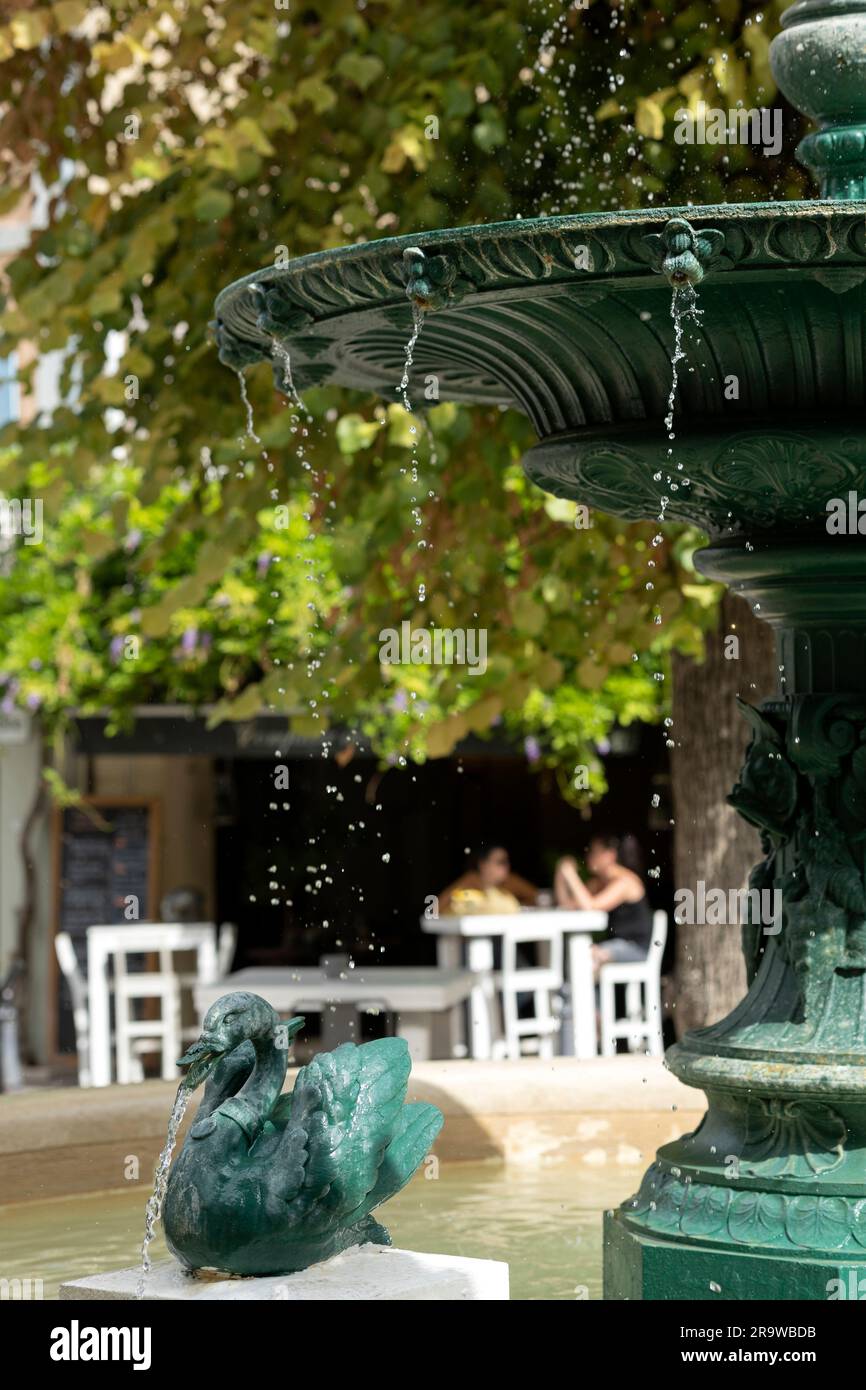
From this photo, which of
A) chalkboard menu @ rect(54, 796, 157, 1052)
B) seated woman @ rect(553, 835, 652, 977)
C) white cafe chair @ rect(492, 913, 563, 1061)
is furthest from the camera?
chalkboard menu @ rect(54, 796, 157, 1052)

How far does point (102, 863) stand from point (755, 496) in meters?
12.8

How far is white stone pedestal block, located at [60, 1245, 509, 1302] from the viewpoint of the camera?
3.68 m

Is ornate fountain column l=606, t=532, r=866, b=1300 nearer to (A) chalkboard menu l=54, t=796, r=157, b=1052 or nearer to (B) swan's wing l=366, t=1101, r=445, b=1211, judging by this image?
(B) swan's wing l=366, t=1101, r=445, b=1211

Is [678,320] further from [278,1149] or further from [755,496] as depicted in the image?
[278,1149]

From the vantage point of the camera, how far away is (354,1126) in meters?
3.86

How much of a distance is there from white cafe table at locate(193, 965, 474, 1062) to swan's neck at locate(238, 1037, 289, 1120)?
534cm

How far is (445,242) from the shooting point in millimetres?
3465

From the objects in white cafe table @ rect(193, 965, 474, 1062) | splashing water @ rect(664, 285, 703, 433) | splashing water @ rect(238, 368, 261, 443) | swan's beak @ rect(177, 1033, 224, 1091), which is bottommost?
white cafe table @ rect(193, 965, 474, 1062)

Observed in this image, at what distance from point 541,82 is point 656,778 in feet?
33.3

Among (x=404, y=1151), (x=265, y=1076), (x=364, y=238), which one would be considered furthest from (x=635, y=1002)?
(x=265, y=1076)

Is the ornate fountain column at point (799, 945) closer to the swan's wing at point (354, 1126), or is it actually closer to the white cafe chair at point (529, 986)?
the swan's wing at point (354, 1126)

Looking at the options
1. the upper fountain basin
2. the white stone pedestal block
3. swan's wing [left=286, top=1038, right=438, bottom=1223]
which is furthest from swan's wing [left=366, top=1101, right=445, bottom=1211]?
the upper fountain basin

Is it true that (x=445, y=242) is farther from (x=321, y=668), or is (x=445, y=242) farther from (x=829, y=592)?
(x=321, y=668)

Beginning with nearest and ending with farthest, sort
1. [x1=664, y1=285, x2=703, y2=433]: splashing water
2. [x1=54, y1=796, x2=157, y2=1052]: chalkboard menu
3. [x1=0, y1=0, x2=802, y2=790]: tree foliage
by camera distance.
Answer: [x1=664, y1=285, x2=703, y2=433]: splashing water → [x1=0, y1=0, x2=802, y2=790]: tree foliage → [x1=54, y1=796, x2=157, y2=1052]: chalkboard menu
